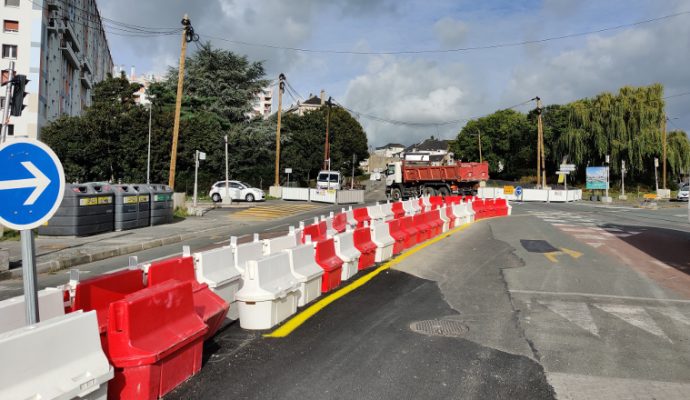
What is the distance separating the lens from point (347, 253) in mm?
8930

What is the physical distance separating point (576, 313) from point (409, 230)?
6513 mm

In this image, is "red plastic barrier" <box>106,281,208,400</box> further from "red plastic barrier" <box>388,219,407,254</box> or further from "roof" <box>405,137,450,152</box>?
"roof" <box>405,137,450,152</box>

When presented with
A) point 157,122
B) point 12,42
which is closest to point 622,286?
point 157,122

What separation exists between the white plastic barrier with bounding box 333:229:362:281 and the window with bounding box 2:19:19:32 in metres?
50.8

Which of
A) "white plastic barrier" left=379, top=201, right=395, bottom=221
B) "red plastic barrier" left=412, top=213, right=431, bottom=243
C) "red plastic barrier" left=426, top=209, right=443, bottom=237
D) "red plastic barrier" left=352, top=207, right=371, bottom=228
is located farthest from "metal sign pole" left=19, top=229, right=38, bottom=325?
"white plastic barrier" left=379, top=201, right=395, bottom=221

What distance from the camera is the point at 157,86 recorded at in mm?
56344

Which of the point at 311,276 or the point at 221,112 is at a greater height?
the point at 221,112

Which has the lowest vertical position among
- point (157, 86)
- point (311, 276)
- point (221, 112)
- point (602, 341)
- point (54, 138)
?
point (602, 341)

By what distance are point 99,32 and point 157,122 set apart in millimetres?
54551

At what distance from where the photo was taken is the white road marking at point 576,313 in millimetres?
6148

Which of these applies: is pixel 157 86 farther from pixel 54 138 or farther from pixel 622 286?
pixel 622 286

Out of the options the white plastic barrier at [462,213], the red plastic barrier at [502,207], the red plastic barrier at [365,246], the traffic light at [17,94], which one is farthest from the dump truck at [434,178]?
the traffic light at [17,94]

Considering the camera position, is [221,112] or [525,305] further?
[221,112]

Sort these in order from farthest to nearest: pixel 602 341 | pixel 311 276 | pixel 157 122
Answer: pixel 157 122 → pixel 311 276 → pixel 602 341
